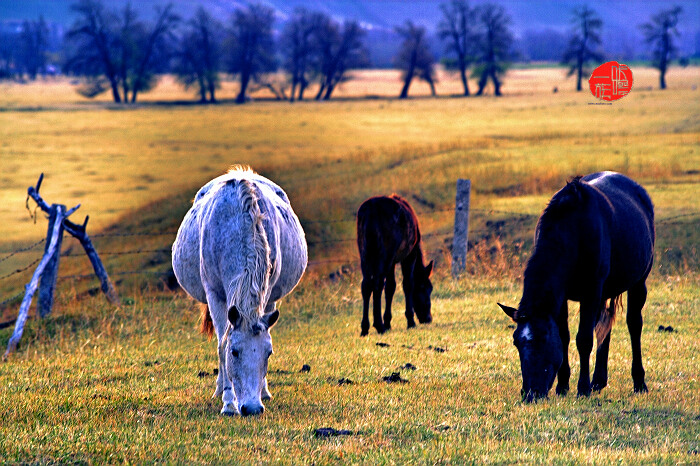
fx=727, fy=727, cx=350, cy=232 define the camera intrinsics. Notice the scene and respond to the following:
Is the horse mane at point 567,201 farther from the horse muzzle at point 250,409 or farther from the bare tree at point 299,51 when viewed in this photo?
the bare tree at point 299,51

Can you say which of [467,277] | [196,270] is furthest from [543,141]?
[196,270]

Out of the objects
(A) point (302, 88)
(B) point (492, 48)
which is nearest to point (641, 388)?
(A) point (302, 88)

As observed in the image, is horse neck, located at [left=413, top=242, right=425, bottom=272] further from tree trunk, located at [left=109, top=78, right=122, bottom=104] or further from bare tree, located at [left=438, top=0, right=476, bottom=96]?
bare tree, located at [left=438, top=0, right=476, bottom=96]

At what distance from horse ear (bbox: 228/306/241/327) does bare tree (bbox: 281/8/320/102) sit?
6900 centimetres

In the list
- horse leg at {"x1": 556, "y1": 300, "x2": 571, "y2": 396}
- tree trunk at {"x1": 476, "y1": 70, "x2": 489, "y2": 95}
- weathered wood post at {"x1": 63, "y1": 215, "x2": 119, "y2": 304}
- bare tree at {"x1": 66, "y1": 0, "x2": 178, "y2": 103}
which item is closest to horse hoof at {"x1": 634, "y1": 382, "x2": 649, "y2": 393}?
horse leg at {"x1": 556, "y1": 300, "x2": 571, "y2": 396}

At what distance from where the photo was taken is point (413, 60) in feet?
260

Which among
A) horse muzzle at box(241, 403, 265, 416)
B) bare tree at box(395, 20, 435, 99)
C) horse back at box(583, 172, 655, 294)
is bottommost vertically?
horse muzzle at box(241, 403, 265, 416)

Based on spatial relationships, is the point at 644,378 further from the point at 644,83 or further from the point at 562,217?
the point at 644,83

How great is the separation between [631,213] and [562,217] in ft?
3.50

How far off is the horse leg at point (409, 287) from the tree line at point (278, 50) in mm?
62436

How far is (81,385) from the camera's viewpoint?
7.77 metres

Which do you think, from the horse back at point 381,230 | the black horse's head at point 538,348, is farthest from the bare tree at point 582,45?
the black horse's head at point 538,348

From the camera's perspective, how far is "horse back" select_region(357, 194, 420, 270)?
415 inches

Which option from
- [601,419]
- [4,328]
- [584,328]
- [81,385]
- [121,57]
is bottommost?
[4,328]
